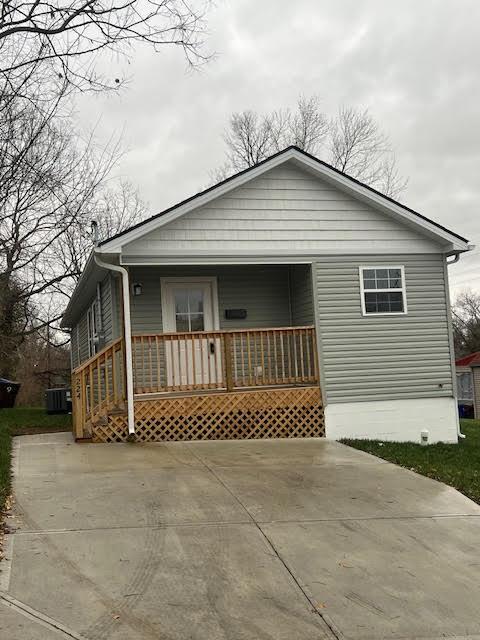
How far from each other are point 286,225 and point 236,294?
1801mm

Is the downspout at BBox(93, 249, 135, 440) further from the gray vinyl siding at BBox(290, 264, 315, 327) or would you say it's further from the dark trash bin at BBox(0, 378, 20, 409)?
the dark trash bin at BBox(0, 378, 20, 409)

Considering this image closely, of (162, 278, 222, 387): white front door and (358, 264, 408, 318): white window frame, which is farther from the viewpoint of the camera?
(162, 278, 222, 387): white front door

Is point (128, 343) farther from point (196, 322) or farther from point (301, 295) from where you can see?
point (301, 295)

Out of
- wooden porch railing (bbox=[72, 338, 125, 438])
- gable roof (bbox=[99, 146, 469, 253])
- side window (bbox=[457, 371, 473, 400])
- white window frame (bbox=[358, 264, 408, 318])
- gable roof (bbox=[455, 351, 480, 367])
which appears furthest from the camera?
side window (bbox=[457, 371, 473, 400])

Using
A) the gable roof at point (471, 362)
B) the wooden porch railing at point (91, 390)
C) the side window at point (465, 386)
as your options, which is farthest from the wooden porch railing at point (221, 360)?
the side window at point (465, 386)

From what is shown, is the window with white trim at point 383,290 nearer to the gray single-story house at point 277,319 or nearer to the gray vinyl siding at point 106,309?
the gray single-story house at point 277,319

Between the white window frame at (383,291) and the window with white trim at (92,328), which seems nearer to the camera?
the white window frame at (383,291)

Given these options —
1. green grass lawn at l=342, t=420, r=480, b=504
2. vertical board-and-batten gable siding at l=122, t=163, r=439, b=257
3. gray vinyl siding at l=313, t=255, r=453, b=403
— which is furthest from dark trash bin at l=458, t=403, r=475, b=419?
vertical board-and-batten gable siding at l=122, t=163, r=439, b=257

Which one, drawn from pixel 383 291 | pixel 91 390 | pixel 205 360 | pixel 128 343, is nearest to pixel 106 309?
pixel 205 360

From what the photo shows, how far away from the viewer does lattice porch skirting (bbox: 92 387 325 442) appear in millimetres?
9984

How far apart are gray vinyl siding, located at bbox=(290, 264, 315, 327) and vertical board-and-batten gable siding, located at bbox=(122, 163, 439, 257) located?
0.67 meters

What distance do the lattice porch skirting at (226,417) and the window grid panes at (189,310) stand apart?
72.3 inches

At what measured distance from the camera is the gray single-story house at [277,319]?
10.2 metres

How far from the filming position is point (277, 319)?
40.0 feet
